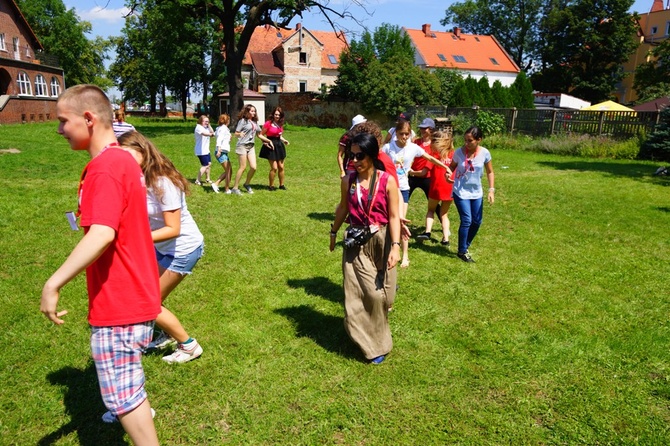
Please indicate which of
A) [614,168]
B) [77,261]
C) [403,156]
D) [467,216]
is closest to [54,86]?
[614,168]

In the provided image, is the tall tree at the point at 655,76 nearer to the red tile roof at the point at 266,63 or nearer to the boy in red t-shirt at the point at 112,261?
the red tile roof at the point at 266,63

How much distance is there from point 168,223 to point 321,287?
8.78 ft

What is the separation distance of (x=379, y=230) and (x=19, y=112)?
35289mm

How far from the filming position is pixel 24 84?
1453 inches

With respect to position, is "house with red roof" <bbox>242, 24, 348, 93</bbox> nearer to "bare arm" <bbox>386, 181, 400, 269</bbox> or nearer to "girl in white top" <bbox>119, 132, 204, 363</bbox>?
"bare arm" <bbox>386, 181, 400, 269</bbox>

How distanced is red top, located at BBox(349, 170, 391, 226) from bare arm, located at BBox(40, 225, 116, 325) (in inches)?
85.0

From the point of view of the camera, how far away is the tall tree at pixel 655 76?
34562 millimetres

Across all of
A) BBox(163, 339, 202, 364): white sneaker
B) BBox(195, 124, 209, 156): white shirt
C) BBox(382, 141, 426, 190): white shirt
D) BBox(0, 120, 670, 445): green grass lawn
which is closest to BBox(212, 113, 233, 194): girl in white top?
BBox(195, 124, 209, 156): white shirt

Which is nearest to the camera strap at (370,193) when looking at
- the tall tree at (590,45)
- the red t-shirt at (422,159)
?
the red t-shirt at (422,159)

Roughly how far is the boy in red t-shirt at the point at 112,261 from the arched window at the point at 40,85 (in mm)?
44114

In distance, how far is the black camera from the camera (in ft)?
12.8

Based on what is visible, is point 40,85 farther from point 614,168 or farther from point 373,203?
point 373,203

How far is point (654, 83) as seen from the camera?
1656 inches

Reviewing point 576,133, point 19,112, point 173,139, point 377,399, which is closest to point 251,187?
point 377,399
